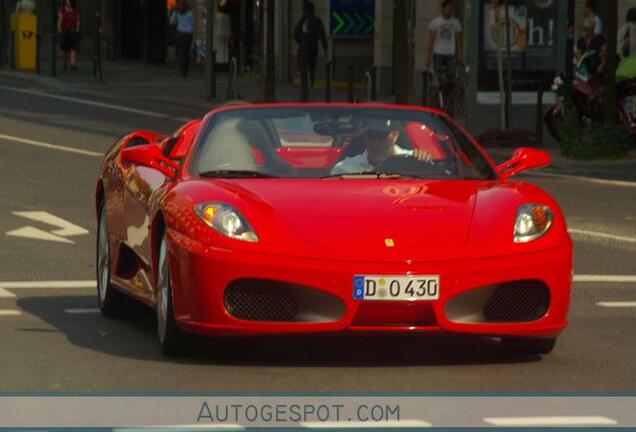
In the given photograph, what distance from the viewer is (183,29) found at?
48188 millimetres

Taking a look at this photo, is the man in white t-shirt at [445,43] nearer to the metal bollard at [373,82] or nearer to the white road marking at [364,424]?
the metal bollard at [373,82]

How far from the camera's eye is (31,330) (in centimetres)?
1026

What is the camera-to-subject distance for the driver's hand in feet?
32.9

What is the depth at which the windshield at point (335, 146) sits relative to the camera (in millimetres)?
9867

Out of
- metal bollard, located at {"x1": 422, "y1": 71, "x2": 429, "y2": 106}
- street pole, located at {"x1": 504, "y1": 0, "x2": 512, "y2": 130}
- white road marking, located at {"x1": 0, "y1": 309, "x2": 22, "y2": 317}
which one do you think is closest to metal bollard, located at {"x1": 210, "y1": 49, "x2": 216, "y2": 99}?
metal bollard, located at {"x1": 422, "y1": 71, "x2": 429, "y2": 106}

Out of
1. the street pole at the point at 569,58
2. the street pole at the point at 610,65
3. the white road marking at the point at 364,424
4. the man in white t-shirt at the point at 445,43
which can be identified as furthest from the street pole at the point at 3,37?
the white road marking at the point at 364,424

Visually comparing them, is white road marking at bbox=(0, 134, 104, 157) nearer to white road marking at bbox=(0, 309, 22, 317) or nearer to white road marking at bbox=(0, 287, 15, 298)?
white road marking at bbox=(0, 287, 15, 298)

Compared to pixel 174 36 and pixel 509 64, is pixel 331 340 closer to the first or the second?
pixel 509 64

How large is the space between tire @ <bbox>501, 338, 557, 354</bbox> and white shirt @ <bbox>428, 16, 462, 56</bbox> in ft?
77.8

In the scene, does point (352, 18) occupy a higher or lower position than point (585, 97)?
higher

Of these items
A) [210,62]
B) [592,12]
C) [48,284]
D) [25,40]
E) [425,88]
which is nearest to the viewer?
[48,284]

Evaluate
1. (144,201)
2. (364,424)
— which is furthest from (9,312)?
(364,424)

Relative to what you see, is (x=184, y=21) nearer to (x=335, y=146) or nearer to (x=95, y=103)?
(x=95, y=103)

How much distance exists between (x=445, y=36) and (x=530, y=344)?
78.3ft
